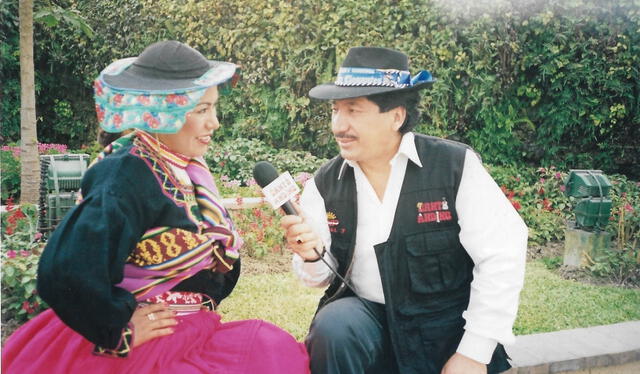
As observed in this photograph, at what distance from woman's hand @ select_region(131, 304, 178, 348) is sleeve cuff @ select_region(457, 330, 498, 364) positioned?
1167 millimetres

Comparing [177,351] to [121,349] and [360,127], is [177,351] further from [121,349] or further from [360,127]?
[360,127]

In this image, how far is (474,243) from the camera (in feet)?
8.36

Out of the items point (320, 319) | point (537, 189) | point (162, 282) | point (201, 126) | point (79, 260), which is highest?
point (201, 126)

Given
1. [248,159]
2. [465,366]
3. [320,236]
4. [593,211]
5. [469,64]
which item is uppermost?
[469,64]

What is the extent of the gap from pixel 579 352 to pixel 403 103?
1.70 m

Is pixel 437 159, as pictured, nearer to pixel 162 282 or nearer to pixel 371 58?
pixel 371 58

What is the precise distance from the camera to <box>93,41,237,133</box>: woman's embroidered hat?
6.55 feet

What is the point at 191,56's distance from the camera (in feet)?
7.09

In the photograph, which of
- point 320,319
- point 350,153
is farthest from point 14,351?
point 350,153

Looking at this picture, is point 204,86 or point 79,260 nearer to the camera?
point 79,260

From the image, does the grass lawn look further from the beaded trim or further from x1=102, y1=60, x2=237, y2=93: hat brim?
x1=102, y1=60, x2=237, y2=93: hat brim

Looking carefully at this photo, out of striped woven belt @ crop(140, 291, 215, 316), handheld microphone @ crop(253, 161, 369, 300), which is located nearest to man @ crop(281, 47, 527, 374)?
handheld microphone @ crop(253, 161, 369, 300)

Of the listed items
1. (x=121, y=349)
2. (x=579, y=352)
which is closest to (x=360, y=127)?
(x=121, y=349)

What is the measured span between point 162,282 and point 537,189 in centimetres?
574
